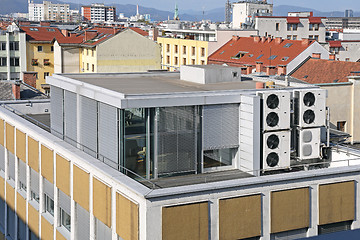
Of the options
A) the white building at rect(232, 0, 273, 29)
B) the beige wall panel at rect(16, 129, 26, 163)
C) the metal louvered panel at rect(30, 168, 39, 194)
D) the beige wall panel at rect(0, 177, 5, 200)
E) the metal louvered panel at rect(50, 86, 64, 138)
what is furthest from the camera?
the white building at rect(232, 0, 273, 29)

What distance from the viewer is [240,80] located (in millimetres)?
25859

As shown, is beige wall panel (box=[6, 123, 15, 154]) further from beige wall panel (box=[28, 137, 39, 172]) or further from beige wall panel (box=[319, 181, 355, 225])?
beige wall panel (box=[319, 181, 355, 225])

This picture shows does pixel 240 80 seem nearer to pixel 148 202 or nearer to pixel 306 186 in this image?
pixel 306 186

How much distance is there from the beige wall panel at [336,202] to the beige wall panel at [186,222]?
155 inches

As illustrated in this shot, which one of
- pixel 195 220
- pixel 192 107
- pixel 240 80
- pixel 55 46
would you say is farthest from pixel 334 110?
pixel 55 46

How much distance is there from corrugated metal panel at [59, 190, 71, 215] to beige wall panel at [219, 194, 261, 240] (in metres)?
6.73

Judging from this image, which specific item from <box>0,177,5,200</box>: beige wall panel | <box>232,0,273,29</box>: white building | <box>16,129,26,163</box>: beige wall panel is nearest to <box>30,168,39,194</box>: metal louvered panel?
<box>16,129,26,163</box>: beige wall panel

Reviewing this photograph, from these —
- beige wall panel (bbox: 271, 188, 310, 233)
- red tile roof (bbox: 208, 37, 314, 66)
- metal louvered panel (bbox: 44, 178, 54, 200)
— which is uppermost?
red tile roof (bbox: 208, 37, 314, 66)

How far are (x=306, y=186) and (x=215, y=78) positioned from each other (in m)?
7.03

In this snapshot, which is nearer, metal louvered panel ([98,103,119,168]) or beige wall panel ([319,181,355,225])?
beige wall panel ([319,181,355,225])

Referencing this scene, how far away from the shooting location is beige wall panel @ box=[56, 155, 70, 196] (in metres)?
22.5

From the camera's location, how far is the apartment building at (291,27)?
9712 centimetres

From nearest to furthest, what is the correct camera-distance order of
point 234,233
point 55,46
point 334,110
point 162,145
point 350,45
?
point 234,233, point 162,145, point 334,110, point 55,46, point 350,45

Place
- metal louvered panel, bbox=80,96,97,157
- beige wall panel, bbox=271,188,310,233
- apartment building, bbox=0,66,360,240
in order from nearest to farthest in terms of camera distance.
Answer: apartment building, bbox=0,66,360,240 → beige wall panel, bbox=271,188,310,233 → metal louvered panel, bbox=80,96,97,157
